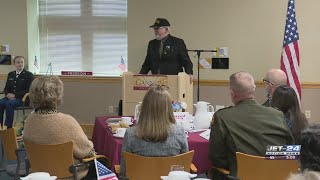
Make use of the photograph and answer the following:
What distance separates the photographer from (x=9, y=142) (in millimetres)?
3352

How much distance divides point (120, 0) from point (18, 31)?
1.87m

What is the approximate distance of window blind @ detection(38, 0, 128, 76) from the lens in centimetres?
730

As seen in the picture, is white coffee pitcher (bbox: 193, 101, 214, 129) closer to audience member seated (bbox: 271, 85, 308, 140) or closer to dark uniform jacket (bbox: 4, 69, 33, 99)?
audience member seated (bbox: 271, 85, 308, 140)

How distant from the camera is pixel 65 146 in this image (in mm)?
2746

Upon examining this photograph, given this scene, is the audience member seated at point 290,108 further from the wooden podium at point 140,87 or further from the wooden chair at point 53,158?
the wooden chair at point 53,158

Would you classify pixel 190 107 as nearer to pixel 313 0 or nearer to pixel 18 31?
pixel 313 0

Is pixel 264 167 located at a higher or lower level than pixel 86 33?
lower

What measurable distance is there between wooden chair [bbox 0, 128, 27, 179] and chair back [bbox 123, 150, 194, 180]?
3.59 feet

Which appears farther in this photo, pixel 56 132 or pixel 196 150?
pixel 196 150

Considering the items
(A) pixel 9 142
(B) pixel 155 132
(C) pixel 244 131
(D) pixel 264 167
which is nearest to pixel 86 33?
(A) pixel 9 142

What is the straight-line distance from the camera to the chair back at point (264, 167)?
238 centimetres

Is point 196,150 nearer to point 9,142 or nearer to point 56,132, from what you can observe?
point 56,132

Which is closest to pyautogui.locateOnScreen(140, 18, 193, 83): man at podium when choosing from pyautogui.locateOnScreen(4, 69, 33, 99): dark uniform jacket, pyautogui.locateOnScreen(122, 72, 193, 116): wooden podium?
pyautogui.locateOnScreen(122, 72, 193, 116): wooden podium

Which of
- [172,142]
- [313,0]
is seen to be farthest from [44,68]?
[172,142]
